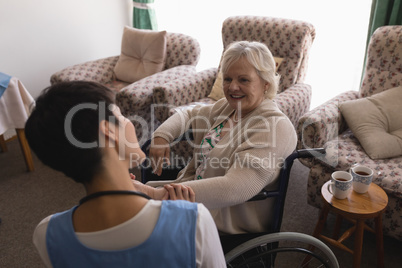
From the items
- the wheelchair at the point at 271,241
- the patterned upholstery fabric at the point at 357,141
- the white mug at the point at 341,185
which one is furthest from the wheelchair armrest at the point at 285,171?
the patterned upholstery fabric at the point at 357,141

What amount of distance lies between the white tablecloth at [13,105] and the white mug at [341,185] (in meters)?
2.02

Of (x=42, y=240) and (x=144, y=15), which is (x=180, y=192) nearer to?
(x=42, y=240)

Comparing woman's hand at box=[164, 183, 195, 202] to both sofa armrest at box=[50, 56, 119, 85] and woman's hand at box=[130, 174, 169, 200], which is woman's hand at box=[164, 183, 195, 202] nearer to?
woman's hand at box=[130, 174, 169, 200]

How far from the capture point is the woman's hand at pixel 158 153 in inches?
60.3

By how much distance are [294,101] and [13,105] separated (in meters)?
1.94

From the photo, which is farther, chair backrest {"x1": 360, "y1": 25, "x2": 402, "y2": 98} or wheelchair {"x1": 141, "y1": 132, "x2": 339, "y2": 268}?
chair backrest {"x1": 360, "y1": 25, "x2": 402, "y2": 98}

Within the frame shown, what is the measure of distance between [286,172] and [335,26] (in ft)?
6.67

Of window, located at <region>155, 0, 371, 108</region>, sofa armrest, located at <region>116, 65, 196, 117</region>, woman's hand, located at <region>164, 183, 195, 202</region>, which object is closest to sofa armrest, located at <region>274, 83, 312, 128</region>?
window, located at <region>155, 0, 371, 108</region>

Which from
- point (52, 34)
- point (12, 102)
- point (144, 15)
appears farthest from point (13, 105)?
point (144, 15)

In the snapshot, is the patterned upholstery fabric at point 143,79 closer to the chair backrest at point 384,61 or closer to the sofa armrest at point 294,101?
the sofa armrest at point 294,101

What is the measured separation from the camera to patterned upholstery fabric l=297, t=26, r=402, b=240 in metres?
1.80

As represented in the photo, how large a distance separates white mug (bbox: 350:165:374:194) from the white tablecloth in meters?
2.11

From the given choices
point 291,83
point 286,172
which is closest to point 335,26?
point 291,83

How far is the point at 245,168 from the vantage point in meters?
1.21
